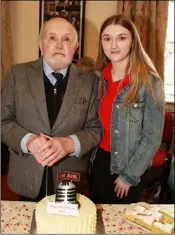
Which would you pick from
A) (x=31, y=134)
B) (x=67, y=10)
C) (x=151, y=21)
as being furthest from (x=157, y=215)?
(x=67, y=10)

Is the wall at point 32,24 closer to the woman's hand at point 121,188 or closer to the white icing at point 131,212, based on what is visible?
the woman's hand at point 121,188

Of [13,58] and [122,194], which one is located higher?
[13,58]

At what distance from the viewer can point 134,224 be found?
672 millimetres

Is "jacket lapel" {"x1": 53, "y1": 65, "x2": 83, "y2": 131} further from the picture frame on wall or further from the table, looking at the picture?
the picture frame on wall

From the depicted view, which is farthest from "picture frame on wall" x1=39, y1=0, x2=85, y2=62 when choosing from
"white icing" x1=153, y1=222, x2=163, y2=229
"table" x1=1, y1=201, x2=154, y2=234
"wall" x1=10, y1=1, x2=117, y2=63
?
"white icing" x1=153, y1=222, x2=163, y2=229

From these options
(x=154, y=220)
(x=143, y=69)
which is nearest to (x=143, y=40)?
(x=143, y=69)

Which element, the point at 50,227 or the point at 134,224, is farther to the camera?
the point at 134,224

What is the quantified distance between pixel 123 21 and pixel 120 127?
9.6 inches

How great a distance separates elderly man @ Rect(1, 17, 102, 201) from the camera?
763 millimetres

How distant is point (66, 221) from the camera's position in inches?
22.0

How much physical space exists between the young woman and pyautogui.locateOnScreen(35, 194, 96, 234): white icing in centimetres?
28

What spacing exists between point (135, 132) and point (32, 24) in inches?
54.5

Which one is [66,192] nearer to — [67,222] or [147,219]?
[67,222]

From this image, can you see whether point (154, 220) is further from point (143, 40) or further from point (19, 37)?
point (19, 37)
